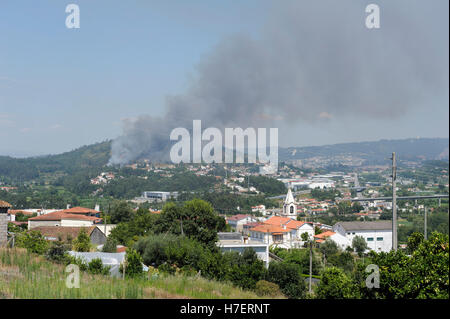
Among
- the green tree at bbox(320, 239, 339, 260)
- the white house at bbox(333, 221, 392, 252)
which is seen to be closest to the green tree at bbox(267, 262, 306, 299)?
the green tree at bbox(320, 239, 339, 260)

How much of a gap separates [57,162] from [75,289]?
7810cm

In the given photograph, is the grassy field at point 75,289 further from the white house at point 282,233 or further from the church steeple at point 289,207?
the church steeple at point 289,207

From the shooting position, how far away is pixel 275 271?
14.7 m

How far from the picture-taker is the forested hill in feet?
170

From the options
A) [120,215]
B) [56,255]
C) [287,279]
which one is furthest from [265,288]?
[120,215]

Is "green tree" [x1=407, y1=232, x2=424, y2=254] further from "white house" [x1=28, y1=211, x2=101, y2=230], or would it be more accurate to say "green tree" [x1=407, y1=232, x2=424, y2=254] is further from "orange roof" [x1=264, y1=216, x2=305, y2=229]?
"orange roof" [x1=264, y1=216, x2=305, y2=229]

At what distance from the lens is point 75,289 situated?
5945 millimetres

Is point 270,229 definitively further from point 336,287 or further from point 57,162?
point 57,162

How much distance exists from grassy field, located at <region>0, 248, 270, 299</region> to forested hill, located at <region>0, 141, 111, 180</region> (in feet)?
129
